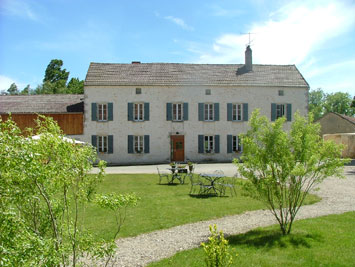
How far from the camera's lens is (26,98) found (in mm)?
27688

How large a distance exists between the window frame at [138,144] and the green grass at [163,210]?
1270 cm

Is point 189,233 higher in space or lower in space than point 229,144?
lower

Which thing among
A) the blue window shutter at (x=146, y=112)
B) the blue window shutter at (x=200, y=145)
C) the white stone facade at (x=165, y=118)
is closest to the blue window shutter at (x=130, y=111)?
the white stone facade at (x=165, y=118)

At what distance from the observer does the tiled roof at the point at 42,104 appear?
1031 inches

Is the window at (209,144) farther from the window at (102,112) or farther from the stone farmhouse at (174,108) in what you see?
the window at (102,112)

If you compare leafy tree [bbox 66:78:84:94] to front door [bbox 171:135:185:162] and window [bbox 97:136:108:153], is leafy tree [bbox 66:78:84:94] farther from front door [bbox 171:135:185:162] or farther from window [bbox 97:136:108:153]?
front door [bbox 171:135:185:162]

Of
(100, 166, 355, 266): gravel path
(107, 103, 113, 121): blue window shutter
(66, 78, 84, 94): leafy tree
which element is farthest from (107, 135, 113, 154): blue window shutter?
(66, 78, 84, 94): leafy tree

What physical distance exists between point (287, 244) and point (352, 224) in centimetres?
217

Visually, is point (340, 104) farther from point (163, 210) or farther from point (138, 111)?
point (163, 210)

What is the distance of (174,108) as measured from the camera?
1050 inches

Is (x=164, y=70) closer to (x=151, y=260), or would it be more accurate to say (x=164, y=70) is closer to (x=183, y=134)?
(x=183, y=134)

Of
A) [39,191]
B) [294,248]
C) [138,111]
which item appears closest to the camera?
[39,191]

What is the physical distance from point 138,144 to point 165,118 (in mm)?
2819

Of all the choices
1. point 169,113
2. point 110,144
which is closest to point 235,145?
point 169,113
